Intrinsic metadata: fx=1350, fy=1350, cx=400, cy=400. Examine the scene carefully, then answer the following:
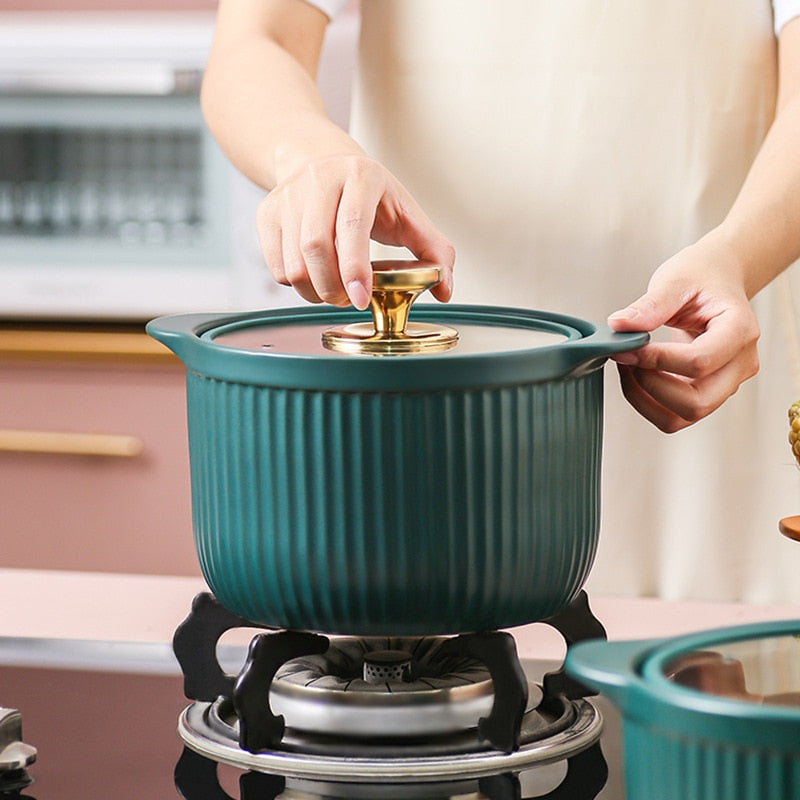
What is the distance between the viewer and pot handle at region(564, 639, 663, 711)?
43cm

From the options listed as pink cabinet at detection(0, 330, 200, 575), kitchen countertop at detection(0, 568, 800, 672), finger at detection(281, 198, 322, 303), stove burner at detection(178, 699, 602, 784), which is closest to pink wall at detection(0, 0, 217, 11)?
pink cabinet at detection(0, 330, 200, 575)

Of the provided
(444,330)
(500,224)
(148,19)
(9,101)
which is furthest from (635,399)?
(9,101)

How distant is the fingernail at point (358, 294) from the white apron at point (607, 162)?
64 cm

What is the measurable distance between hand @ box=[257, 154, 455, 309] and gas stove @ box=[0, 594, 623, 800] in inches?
Answer: 7.5

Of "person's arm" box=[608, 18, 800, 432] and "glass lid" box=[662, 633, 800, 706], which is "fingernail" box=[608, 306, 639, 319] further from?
"glass lid" box=[662, 633, 800, 706]

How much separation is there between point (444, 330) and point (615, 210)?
0.66 meters

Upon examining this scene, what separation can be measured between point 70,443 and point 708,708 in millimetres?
1947

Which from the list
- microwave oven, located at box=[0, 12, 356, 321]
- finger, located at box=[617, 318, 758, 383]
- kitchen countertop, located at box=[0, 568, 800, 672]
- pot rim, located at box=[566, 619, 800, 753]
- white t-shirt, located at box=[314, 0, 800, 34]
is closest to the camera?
pot rim, located at box=[566, 619, 800, 753]

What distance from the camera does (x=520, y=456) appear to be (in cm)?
64

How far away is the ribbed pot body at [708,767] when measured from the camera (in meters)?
0.40

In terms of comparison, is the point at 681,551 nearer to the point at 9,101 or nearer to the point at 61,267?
the point at 61,267

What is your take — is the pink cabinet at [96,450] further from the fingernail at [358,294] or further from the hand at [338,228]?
the fingernail at [358,294]

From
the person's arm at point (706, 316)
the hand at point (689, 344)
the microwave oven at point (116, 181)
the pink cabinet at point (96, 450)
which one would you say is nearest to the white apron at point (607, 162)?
the person's arm at point (706, 316)

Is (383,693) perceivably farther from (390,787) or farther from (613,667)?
(613,667)
